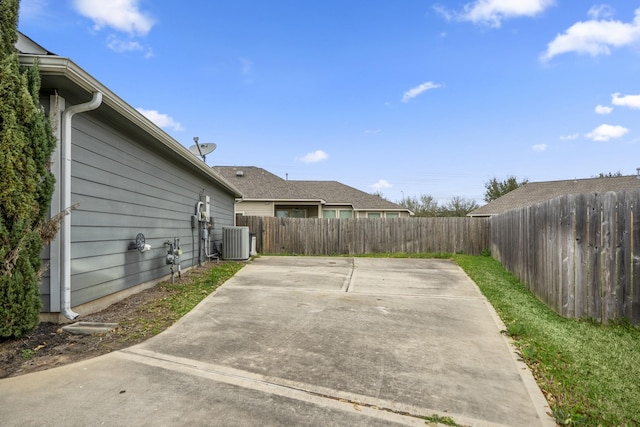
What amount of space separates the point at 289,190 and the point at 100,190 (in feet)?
49.9

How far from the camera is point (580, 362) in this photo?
3.09 metres

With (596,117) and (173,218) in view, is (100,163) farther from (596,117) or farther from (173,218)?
(596,117)

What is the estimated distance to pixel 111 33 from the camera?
814cm

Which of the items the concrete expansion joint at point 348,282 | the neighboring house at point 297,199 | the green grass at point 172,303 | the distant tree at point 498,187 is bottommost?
the concrete expansion joint at point 348,282

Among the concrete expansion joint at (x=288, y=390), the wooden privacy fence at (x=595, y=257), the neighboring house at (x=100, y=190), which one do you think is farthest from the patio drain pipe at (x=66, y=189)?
the wooden privacy fence at (x=595, y=257)

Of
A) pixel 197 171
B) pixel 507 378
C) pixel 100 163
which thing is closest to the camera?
pixel 507 378

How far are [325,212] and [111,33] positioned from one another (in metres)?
15.5

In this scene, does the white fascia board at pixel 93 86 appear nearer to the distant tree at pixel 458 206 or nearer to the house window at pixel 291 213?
the house window at pixel 291 213

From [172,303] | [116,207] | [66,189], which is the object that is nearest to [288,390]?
[172,303]

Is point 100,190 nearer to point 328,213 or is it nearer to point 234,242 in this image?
point 234,242

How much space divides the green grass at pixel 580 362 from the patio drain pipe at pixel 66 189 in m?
4.88

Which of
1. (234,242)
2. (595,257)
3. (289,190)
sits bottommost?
(234,242)

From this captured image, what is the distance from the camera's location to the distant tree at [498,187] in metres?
34.5

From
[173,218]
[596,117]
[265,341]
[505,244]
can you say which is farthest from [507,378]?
[596,117]
